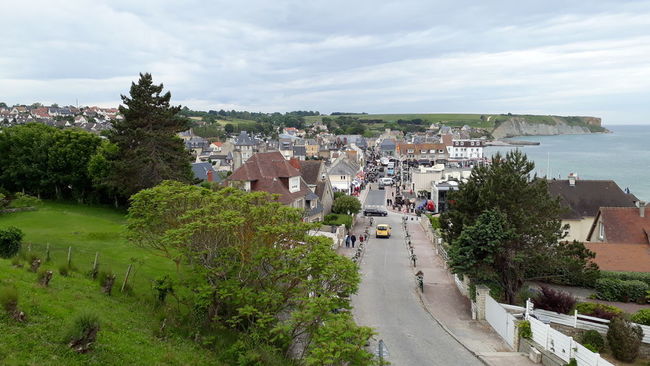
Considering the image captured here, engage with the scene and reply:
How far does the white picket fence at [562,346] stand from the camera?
14.4 metres

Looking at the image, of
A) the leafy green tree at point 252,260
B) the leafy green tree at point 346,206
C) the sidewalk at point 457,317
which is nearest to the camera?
the leafy green tree at point 252,260

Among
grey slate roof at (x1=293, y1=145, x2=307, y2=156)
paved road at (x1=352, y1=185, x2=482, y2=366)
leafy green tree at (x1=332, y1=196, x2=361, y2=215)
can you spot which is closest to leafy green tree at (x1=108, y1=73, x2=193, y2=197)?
paved road at (x1=352, y1=185, x2=482, y2=366)

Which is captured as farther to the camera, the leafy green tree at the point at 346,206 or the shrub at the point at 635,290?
the leafy green tree at the point at 346,206

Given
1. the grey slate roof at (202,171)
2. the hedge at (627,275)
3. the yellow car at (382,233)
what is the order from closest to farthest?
the hedge at (627,275), the yellow car at (382,233), the grey slate roof at (202,171)

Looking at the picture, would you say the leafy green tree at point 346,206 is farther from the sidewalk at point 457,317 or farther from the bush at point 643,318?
the bush at point 643,318

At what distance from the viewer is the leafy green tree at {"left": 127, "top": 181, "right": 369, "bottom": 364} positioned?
1395cm

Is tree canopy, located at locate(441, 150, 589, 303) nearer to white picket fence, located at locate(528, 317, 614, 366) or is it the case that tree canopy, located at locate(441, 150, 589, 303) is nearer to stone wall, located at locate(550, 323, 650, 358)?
stone wall, located at locate(550, 323, 650, 358)

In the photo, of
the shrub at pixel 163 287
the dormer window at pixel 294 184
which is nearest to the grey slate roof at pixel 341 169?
the dormer window at pixel 294 184

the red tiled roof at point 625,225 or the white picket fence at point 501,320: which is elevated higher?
the red tiled roof at point 625,225

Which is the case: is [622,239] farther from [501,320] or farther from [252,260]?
[252,260]

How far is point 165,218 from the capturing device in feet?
54.6

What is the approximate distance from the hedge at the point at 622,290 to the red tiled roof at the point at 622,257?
3.22 metres

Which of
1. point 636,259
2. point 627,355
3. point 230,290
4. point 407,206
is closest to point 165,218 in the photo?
point 230,290

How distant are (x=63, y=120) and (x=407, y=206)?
142924 millimetres
